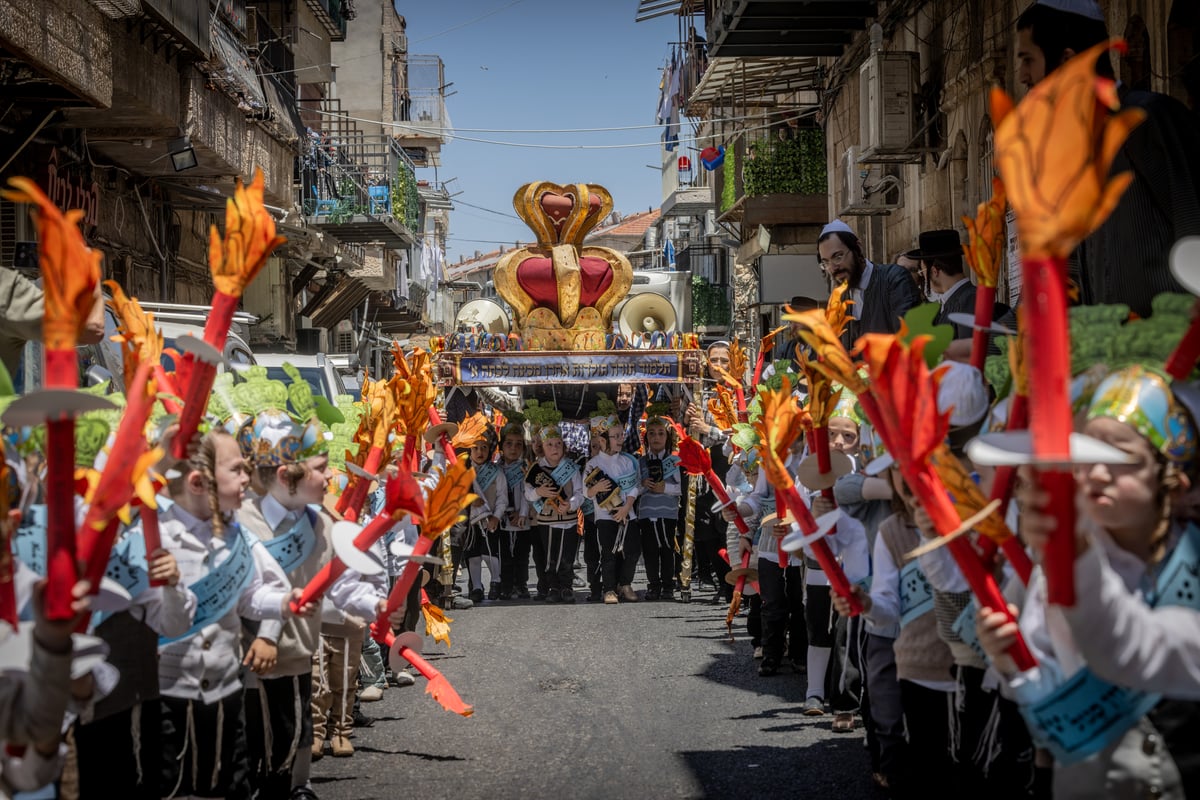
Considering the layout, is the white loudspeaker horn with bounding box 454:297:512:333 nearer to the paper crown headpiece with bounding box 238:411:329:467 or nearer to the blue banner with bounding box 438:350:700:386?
the blue banner with bounding box 438:350:700:386

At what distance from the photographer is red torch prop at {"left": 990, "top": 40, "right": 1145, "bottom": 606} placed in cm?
277

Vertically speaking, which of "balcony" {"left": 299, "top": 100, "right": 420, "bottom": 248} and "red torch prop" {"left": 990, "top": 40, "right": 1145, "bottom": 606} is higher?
"balcony" {"left": 299, "top": 100, "right": 420, "bottom": 248}

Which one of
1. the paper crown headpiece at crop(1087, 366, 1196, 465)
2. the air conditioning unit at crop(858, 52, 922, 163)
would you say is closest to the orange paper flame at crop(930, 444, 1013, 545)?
the paper crown headpiece at crop(1087, 366, 1196, 465)

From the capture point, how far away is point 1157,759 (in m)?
3.39

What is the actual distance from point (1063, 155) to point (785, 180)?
24161mm

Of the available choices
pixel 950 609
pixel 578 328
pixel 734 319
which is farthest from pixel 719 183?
pixel 950 609

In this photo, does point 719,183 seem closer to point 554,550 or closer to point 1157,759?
point 554,550

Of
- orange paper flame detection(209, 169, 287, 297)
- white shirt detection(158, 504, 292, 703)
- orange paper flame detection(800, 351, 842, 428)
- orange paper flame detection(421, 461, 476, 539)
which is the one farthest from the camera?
orange paper flame detection(421, 461, 476, 539)

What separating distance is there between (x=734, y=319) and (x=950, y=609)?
35080 millimetres

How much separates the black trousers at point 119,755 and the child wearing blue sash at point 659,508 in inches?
434

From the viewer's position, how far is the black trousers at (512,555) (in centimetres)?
1631

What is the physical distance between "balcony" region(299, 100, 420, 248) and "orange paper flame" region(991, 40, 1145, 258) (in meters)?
24.0

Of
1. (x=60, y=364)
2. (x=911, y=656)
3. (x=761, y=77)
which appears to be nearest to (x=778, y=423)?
(x=911, y=656)

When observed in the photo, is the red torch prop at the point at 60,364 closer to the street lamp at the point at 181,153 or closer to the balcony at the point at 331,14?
the street lamp at the point at 181,153
